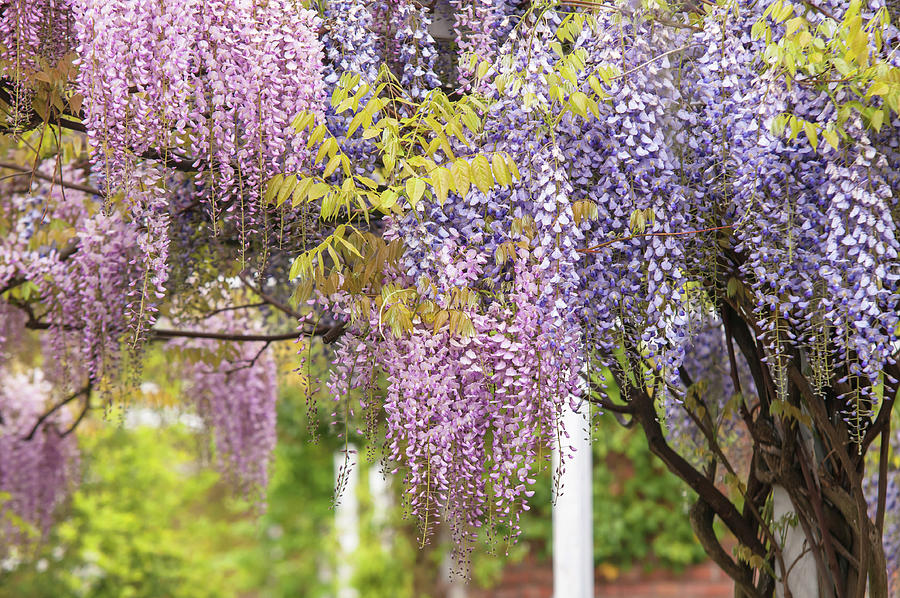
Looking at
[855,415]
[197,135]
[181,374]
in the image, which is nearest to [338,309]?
[197,135]

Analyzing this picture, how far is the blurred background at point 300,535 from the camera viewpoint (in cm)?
548

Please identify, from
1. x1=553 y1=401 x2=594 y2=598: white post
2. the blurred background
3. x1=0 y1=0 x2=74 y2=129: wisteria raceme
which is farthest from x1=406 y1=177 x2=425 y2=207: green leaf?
the blurred background

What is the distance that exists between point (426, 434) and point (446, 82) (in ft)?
2.92

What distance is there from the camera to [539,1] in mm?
1902

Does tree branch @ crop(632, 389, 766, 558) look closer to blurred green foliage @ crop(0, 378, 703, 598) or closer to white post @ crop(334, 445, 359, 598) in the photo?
blurred green foliage @ crop(0, 378, 703, 598)

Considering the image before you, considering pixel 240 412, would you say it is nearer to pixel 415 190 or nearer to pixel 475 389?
pixel 475 389

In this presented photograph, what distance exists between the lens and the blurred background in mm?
5480

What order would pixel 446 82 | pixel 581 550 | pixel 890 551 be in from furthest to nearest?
pixel 581 550, pixel 890 551, pixel 446 82

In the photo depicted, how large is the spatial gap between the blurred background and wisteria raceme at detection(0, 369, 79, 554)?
51 centimetres

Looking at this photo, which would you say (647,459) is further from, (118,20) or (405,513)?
(118,20)

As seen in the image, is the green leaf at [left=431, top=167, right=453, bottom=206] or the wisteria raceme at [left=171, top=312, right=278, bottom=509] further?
the wisteria raceme at [left=171, top=312, right=278, bottom=509]

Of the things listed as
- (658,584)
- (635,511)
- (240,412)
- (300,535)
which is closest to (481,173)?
(240,412)

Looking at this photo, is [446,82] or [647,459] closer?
[446,82]

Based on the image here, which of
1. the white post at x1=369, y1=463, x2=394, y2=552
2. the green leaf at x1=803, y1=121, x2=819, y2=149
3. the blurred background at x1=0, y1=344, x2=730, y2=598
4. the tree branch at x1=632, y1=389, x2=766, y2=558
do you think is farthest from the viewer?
the white post at x1=369, y1=463, x2=394, y2=552
